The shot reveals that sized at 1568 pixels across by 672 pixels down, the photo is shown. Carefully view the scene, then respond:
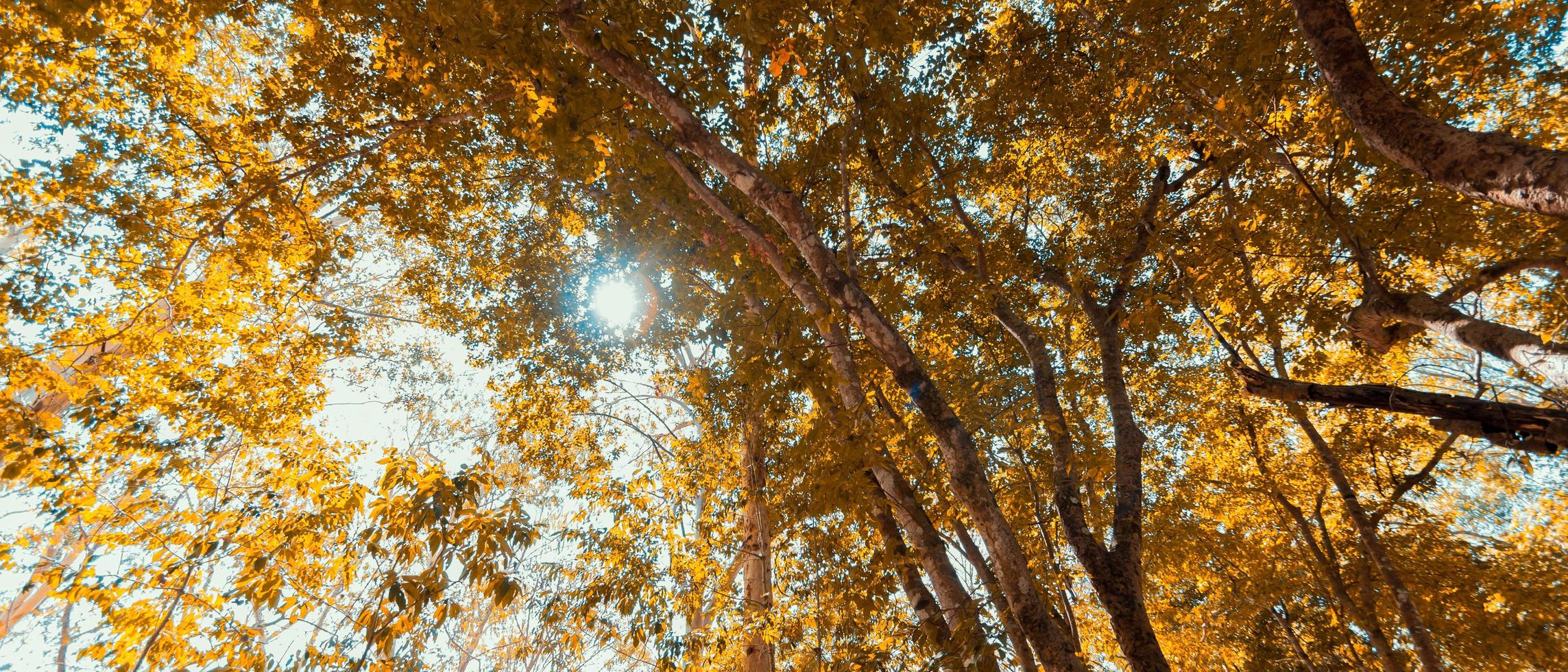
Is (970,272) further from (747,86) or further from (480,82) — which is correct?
(480,82)

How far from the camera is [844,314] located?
351cm

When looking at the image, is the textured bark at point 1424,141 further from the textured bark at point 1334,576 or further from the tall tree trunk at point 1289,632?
the tall tree trunk at point 1289,632

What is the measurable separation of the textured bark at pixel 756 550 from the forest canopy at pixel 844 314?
3.9 inches

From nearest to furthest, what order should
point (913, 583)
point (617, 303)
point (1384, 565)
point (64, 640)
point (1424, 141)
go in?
point (1424, 141)
point (913, 583)
point (1384, 565)
point (617, 303)
point (64, 640)

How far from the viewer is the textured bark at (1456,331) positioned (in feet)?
9.20

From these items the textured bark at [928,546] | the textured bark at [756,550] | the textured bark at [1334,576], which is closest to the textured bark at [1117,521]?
the textured bark at [928,546]

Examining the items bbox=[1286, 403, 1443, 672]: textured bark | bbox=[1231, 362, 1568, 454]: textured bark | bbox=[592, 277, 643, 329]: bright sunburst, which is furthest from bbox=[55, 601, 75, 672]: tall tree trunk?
bbox=[1286, 403, 1443, 672]: textured bark

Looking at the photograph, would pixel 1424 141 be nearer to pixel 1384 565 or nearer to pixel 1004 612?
pixel 1004 612

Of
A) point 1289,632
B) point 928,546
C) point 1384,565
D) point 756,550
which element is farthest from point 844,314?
point 1289,632

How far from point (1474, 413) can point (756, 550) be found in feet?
20.5

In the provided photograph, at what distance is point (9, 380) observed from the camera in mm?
5672

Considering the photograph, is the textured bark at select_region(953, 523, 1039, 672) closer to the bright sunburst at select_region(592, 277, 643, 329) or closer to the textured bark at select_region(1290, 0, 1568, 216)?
the textured bark at select_region(1290, 0, 1568, 216)

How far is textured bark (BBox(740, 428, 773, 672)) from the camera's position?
5242mm

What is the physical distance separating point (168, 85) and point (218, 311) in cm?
263
